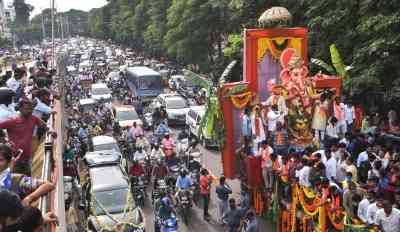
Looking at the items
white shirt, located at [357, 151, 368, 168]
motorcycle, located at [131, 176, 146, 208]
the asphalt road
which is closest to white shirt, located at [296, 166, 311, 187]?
white shirt, located at [357, 151, 368, 168]

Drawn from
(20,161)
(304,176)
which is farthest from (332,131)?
(20,161)

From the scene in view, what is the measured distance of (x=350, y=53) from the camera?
65.6 feet

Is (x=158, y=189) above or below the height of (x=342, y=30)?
below

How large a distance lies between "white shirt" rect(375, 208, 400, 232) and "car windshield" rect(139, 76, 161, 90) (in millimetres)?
29031

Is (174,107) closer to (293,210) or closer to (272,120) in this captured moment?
(272,120)

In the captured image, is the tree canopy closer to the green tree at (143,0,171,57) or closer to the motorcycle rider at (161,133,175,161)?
the motorcycle rider at (161,133,175,161)

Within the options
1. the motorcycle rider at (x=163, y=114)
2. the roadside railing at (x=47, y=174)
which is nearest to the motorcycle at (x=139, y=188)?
the roadside railing at (x=47, y=174)

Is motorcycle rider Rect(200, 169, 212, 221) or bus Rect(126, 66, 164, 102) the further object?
bus Rect(126, 66, 164, 102)

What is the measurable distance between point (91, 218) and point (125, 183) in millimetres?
1486

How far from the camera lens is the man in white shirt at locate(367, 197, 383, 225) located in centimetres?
1001

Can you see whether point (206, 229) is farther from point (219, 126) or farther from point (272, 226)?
point (219, 126)

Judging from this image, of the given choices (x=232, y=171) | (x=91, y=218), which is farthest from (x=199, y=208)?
(x=91, y=218)

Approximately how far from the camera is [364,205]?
10453 millimetres

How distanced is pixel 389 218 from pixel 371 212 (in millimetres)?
435
